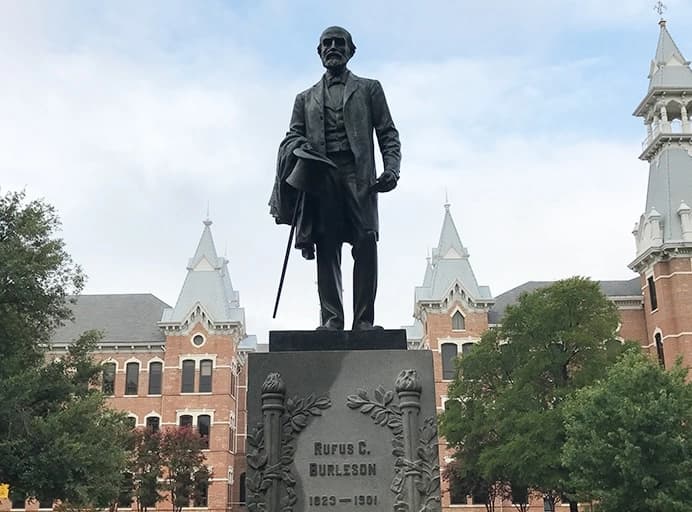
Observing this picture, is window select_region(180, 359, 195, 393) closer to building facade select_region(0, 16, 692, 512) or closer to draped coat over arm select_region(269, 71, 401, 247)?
building facade select_region(0, 16, 692, 512)

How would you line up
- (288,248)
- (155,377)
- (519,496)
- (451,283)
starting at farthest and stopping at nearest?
1. (155,377)
2. (451,283)
3. (519,496)
4. (288,248)

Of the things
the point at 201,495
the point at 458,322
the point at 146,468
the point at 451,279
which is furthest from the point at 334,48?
the point at 451,279

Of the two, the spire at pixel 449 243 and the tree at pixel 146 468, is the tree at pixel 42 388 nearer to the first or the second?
the tree at pixel 146 468

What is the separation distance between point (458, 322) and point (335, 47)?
136ft

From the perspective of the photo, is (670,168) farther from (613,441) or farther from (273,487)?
(273,487)

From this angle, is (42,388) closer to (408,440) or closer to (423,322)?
(408,440)

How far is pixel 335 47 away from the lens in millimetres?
6676

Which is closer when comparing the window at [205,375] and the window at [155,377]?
the window at [205,375]

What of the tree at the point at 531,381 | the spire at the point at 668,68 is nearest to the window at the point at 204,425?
the tree at the point at 531,381

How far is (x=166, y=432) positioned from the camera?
4269 cm

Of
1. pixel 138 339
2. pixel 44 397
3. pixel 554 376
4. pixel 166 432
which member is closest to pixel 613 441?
pixel 554 376

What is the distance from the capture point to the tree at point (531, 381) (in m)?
28.8

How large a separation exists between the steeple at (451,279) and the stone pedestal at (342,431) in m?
41.4

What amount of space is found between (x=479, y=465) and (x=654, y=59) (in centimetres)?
3118
